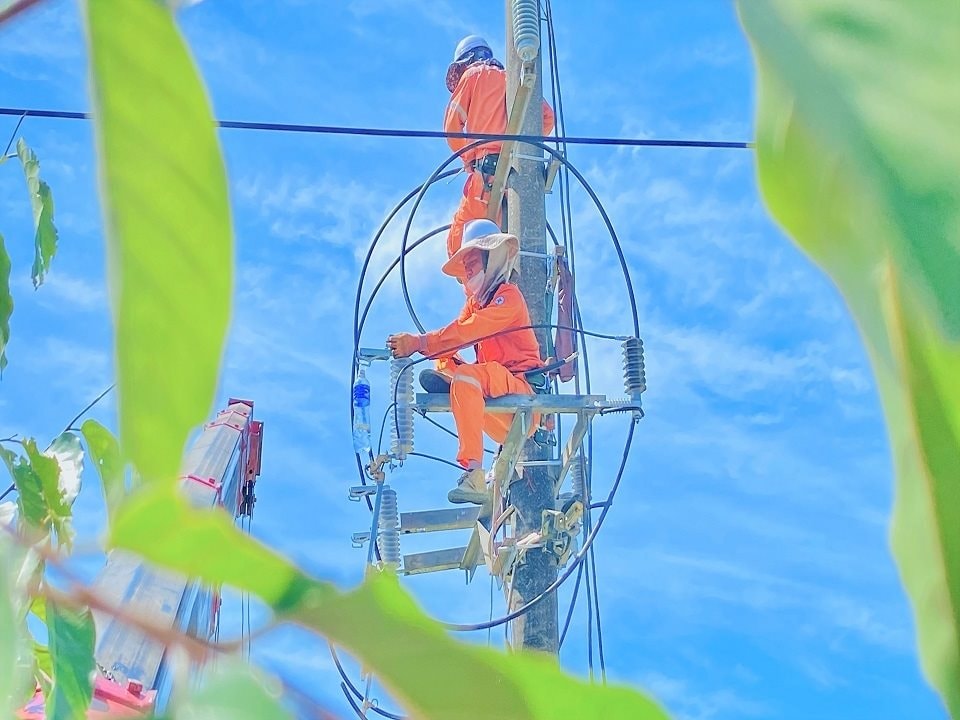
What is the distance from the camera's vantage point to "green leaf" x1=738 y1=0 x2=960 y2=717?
0.11 meters

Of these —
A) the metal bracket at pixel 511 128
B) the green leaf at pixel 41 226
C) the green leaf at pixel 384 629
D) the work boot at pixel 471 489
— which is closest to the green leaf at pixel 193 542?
the green leaf at pixel 384 629

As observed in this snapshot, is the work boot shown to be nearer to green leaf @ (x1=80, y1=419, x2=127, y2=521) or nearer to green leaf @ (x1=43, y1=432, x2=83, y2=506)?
green leaf @ (x1=43, y1=432, x2=83, y2=506)

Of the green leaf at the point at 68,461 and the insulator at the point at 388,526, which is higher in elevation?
the insulator at the point at 388,526

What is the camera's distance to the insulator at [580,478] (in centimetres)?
302

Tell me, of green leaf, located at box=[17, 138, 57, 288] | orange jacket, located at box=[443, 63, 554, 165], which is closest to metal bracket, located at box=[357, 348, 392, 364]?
orange jacket, located at box=[443, 63, 554, 165]

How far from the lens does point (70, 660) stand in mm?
397

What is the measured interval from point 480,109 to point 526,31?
62 cm

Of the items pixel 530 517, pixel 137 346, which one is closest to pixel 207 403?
pixel 137 346

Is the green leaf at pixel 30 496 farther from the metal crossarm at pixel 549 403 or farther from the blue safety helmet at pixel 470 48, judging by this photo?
the blue safety helmet at pixel 470 48

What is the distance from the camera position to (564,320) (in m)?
3.23

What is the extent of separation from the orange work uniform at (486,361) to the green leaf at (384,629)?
2.59m

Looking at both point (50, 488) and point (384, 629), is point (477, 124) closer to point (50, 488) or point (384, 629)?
point (50, 488)

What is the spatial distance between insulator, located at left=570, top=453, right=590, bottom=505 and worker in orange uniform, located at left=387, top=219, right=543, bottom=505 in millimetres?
186

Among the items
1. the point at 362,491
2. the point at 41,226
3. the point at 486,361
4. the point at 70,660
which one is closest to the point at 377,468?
the point at 362,491
